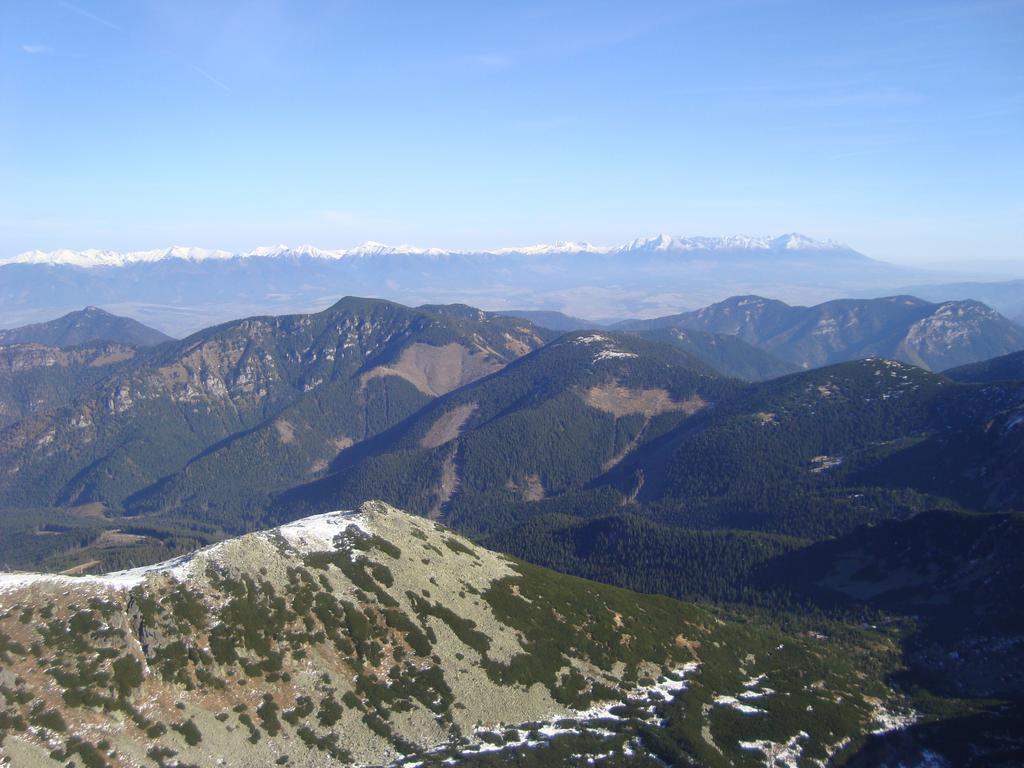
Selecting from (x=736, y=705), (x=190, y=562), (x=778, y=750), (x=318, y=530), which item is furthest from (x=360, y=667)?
(x=778, y=750)

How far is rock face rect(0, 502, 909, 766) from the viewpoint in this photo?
78500mm

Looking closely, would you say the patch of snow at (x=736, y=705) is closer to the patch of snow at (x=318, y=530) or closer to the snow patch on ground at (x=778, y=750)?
the snow patch on ground at (x=778, y=750)

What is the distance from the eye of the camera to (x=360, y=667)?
3701 inches

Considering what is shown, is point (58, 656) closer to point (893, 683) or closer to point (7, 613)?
point (7, 613)

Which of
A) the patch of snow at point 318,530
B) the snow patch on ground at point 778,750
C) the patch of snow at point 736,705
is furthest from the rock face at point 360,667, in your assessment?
the snow patch on ground at point 778,750

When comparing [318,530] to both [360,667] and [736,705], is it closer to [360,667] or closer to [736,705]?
[360,667]

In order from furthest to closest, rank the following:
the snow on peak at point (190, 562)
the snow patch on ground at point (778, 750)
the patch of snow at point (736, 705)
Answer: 1. the patch of snow at point (736, 705)
2. the snow on peak at point (190, 562)
3. the snow patch on ground at point (778, 750)

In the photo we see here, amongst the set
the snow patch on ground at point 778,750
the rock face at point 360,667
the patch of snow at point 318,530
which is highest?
the patch of snow at point 318,530

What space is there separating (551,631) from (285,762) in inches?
1800

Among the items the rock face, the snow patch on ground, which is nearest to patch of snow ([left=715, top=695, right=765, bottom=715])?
the rock face

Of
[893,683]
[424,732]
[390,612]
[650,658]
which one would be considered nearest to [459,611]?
[390,612]

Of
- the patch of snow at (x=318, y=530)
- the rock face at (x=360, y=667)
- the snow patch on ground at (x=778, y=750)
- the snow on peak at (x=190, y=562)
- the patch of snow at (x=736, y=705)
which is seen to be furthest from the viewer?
the patch of snow at (x=318, y=530)

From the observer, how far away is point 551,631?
364 feet

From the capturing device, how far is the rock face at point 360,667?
78500 millimetres
